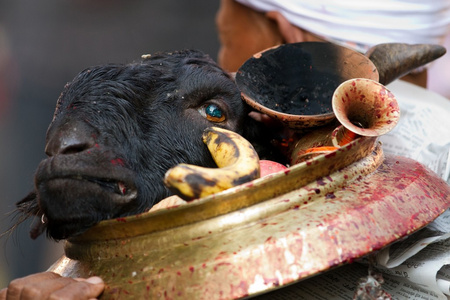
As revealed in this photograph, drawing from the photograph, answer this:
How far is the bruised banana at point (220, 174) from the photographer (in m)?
0.93

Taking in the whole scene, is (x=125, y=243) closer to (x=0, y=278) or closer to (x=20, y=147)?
(x=0, y=278)

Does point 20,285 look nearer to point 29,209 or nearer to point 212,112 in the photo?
point 29,209

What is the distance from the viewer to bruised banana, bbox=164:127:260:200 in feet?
3.04

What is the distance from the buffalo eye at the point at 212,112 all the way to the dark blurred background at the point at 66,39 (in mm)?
2930

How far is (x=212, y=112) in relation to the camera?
4.13 feet

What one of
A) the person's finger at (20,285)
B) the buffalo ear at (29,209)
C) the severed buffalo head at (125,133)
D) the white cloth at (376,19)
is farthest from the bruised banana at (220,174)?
the white cloth at (376,19)

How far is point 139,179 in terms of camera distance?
1132mm

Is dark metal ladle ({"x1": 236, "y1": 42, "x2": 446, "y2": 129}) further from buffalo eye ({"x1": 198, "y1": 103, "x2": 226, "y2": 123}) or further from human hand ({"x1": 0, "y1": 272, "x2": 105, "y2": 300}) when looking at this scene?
human hand ({"x1": 0, "y1": 272, "x2": 105, "y2": 300})

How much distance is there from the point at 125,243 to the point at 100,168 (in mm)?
137

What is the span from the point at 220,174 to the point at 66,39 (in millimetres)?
4596

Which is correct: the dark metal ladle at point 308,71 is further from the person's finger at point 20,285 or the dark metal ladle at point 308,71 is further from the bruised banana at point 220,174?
the person's finger at point 20,285

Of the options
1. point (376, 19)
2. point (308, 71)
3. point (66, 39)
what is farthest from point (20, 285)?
point (66, 39)

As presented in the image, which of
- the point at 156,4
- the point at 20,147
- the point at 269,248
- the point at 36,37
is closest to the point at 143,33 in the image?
the point at 156,4

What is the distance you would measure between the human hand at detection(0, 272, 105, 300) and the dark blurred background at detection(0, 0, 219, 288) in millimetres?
3066
